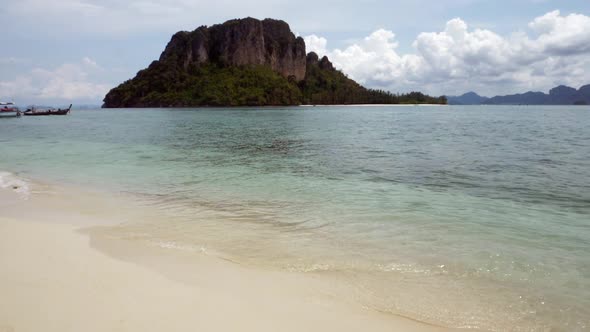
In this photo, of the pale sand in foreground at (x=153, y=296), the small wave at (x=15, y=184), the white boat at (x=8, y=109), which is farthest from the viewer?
the white boat at (x=8, y=109)

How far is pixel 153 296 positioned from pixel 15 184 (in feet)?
40.6

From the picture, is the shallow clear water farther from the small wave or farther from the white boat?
the white boat

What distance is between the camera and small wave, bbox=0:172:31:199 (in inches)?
496

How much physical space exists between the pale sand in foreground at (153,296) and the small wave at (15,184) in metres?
6.52

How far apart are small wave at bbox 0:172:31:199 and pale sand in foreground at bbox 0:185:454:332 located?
6515 mm

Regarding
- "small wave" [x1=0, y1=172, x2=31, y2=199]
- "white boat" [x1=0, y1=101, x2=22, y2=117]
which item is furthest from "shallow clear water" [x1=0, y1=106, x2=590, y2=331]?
"white boat" [x1=0, y1=101, x2=22, y2=117]

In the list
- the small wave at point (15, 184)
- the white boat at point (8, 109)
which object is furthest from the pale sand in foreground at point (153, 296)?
the white boat at point (8, 109)

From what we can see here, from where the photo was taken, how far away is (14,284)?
5.32 m

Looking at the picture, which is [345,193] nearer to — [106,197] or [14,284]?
[106,197]

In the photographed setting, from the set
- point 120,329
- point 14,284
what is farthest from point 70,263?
point 120,329

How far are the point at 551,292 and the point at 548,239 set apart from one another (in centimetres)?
282

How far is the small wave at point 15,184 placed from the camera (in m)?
12.6

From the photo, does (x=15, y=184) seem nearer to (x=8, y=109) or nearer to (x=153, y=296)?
(x=153, y=296)

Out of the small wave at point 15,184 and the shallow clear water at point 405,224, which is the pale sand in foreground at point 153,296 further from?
the small wave at point 15,184
